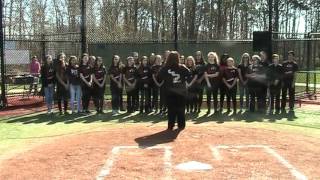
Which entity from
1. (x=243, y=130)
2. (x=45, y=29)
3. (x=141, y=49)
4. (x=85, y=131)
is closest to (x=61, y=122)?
(x=85, y=131)

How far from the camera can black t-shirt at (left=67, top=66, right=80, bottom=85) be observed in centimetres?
1433

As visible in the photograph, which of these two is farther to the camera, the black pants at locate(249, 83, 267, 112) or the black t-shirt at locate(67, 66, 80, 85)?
the black pants at locate(249, 83, 267, 112)

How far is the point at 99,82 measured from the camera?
14586 millimetres

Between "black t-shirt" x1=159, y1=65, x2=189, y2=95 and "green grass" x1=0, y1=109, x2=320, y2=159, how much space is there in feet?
4.33

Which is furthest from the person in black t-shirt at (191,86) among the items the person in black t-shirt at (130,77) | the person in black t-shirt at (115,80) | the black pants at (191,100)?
the person in black t-shirt at (115,80)

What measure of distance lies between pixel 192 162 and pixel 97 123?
5325mm

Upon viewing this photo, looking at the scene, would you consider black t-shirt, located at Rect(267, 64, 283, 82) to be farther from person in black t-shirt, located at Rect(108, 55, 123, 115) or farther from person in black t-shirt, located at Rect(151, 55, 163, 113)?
person in black t-shirt, located at Rect(108, 55, 123, 115)

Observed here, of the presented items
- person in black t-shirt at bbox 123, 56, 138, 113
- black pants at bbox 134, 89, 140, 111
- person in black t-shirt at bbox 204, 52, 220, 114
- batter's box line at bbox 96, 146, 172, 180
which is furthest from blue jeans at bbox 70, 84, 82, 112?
batter's box line at bbox 96, 146, 172, 180

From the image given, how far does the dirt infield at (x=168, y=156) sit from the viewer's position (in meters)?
7.47

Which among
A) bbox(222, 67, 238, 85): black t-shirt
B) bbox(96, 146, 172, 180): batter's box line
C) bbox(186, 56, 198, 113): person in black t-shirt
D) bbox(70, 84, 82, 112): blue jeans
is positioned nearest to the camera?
bbox(96, 146, 172, 180): batter's box line

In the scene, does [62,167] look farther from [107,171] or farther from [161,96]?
[161,96]

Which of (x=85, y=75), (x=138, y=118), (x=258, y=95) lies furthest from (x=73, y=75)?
(x=258, y=95)

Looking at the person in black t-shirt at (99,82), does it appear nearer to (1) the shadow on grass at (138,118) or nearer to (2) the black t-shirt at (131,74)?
(1) the shadow on grass at (138,118)

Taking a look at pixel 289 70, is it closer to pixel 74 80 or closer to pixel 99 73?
pixel 99 73
